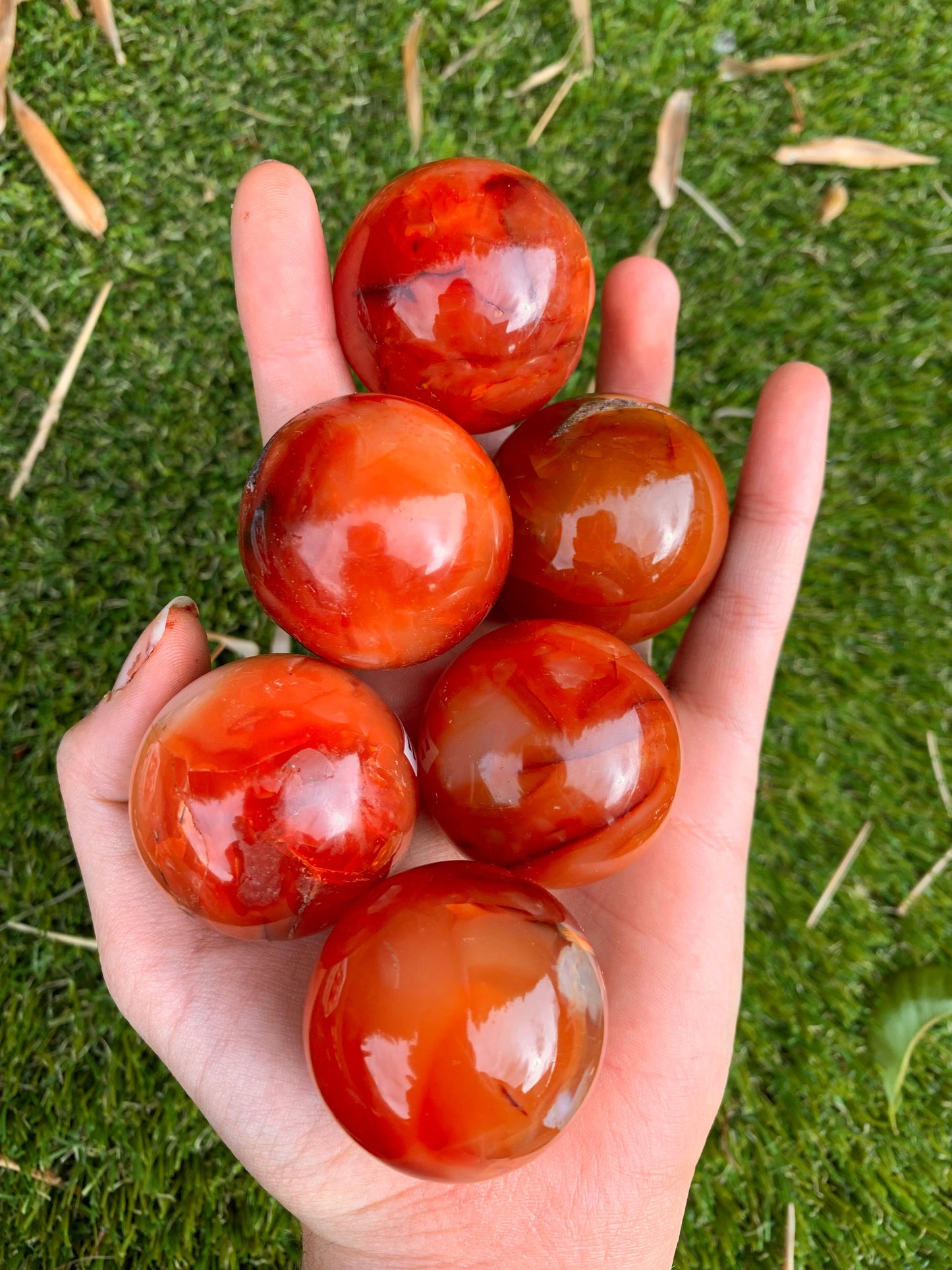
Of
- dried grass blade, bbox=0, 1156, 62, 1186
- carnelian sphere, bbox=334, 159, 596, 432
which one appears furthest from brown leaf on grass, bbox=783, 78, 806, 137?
dried grass blade, bbox=0, 1156, 62, 1186

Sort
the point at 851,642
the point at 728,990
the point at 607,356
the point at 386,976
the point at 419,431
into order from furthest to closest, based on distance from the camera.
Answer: the point at 851,642 < the point at 607,356 < the point at 728,990 < the point at 419,431 < the point at 386,976

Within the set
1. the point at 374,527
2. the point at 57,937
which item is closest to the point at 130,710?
the point at 374,527

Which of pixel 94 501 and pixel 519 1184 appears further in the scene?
pixel 94 501

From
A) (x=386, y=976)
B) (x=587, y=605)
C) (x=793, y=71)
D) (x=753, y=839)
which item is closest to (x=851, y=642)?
(x=753, y=839)

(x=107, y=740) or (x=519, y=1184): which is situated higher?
(x=107, y=740)

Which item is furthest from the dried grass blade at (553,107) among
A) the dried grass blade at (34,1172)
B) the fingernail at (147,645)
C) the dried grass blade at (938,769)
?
the dried grass blade at (34,1172)

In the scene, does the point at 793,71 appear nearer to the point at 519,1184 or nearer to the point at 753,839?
the point at 753,839

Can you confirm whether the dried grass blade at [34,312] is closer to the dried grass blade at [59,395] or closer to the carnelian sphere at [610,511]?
the dried grass blade at [59,395]
